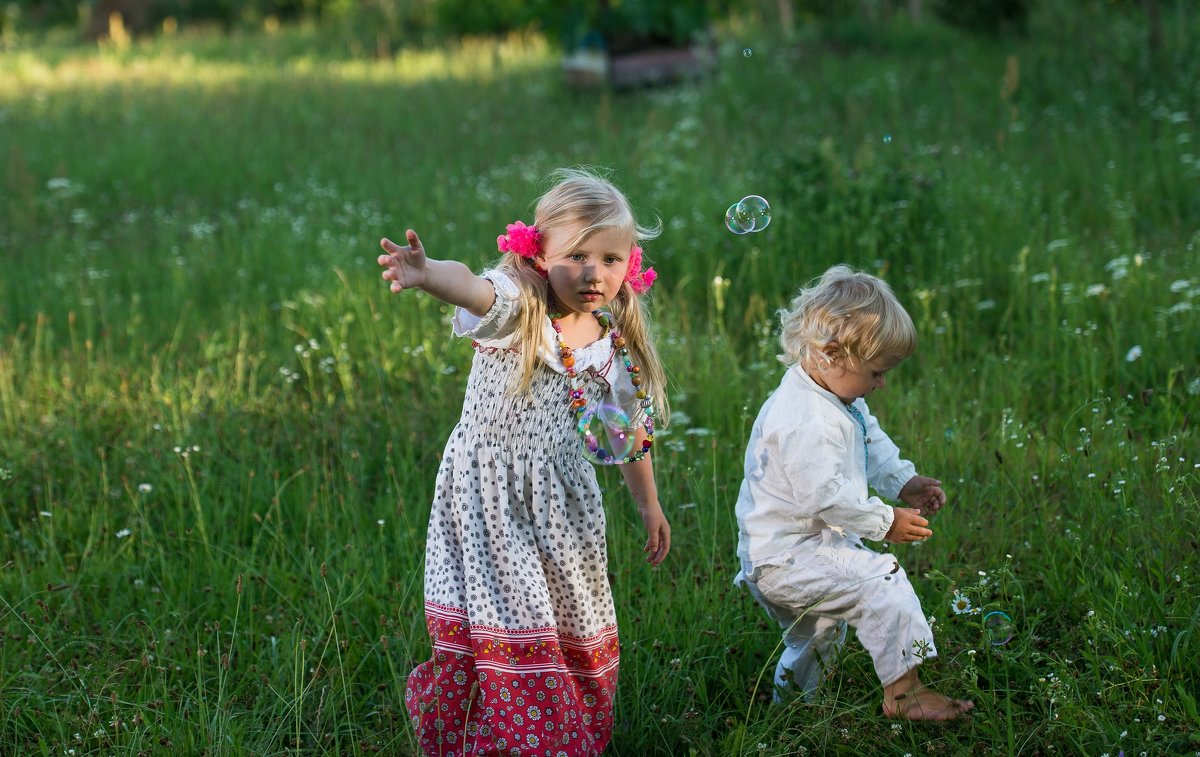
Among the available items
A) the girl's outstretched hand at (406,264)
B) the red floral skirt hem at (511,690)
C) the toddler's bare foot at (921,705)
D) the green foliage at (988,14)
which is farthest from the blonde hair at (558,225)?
the green foliage at (988,14)

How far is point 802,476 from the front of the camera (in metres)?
3.02

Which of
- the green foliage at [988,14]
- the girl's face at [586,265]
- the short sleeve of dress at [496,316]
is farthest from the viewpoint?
the green foliage at [988,14]

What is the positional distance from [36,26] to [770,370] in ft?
82.5

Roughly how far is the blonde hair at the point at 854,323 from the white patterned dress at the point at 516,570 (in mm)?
488

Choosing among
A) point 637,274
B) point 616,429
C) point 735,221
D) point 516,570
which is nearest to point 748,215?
point 735,221

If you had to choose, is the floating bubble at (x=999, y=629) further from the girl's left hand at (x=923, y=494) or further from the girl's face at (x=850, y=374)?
the girl's face at (x=850, y=374)

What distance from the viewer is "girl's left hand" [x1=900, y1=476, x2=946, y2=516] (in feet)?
10.7

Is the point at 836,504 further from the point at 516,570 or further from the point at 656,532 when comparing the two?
the point at 516,570

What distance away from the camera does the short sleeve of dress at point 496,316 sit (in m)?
2.72

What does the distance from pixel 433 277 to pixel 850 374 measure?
1.14 m

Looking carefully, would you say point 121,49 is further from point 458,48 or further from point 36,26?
point 36,26

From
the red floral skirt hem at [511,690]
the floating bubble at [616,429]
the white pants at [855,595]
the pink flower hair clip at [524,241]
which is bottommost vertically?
the red floral skirt hem at [511,690]

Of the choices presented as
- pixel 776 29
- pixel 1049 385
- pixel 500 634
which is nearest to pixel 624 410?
pixel 500 634

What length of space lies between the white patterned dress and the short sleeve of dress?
0.09m
